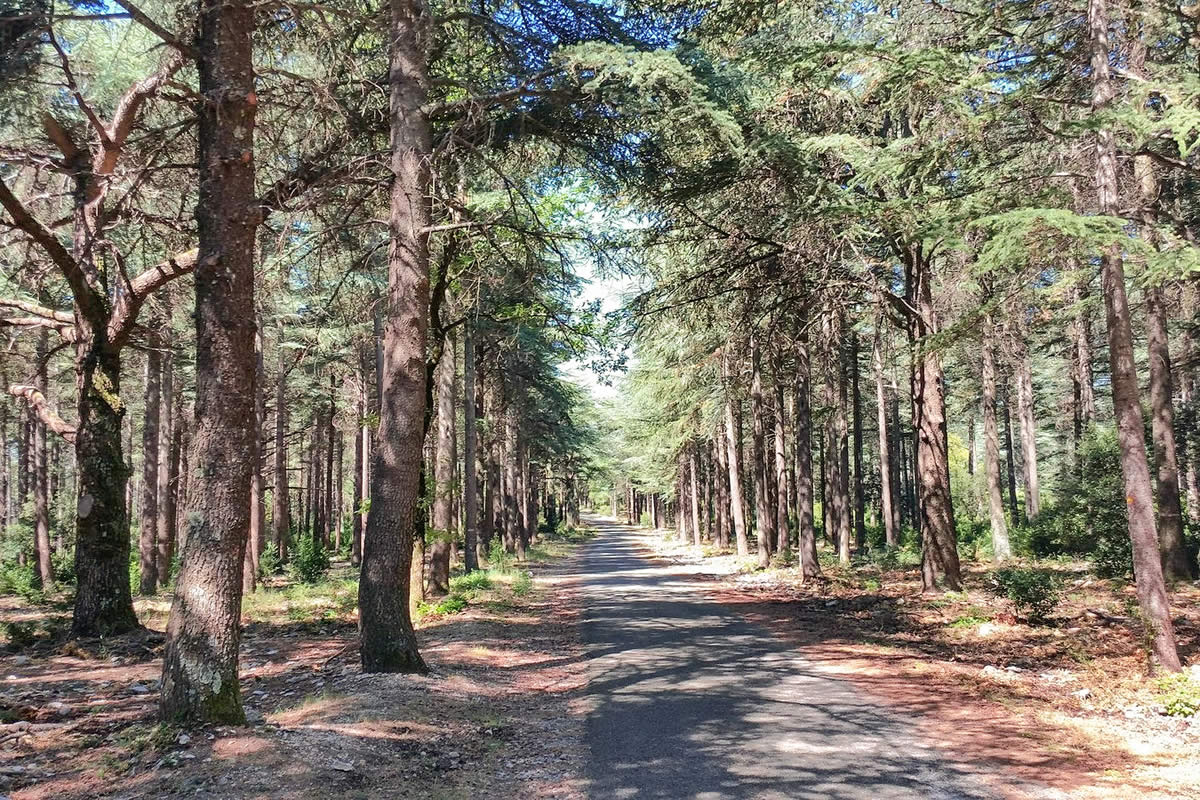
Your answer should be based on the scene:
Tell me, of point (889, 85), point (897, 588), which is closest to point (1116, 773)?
point (889, 85)

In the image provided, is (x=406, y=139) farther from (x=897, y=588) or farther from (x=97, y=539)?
(x=897, y=588)

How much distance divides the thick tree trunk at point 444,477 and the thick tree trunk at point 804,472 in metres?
8.52

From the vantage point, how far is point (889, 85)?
9305mm

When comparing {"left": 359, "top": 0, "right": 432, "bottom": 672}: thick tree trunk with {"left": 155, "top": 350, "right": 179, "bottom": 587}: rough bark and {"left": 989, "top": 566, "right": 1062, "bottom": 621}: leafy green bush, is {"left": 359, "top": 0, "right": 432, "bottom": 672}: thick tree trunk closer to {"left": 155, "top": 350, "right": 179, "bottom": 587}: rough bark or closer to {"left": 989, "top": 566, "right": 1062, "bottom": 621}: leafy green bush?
{"left": 989, "top": 566, "right": 1062, "bottom": 621}: leafy green bush

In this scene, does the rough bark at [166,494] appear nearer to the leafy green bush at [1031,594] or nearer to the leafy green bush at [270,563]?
the leafy green bush at [270,563]

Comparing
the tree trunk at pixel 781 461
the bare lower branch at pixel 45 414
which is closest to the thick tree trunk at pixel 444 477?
the bare lower branch at pixel 45 414

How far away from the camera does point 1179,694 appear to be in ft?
23.2

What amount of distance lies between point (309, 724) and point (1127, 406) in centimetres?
893

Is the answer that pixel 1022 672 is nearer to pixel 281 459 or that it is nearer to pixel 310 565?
pixel 310 565

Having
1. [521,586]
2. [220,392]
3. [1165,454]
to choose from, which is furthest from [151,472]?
[1165,454]

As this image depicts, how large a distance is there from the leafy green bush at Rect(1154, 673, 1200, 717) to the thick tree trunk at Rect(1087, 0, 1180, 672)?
1.14ft

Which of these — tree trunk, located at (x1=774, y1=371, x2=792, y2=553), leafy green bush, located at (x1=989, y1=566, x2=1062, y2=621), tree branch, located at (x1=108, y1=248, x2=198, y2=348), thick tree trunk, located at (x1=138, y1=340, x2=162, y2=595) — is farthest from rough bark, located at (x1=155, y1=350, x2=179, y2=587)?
leafy green bush, located at (x1=989, y1=566, x2=1062, y2=621)

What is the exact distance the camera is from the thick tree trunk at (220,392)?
5926 millimetres

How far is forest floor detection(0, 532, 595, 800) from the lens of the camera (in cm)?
516
